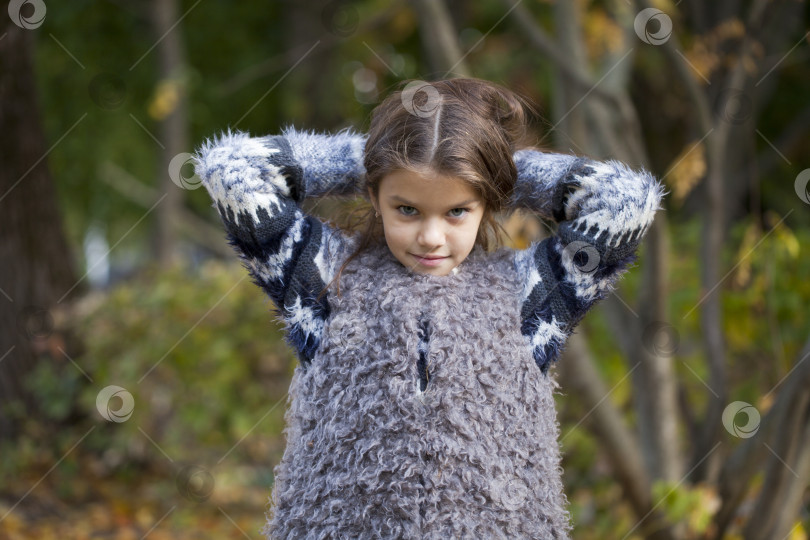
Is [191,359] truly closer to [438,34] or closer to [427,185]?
[438,34]

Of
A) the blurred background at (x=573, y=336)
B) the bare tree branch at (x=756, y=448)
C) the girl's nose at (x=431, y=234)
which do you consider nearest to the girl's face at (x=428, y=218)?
the girl's nose at (x=431, y=234)

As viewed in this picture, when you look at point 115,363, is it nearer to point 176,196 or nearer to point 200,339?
point 200,339

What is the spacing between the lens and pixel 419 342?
157 centimetres

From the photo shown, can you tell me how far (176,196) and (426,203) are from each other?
17.6 feet

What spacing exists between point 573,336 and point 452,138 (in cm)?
119

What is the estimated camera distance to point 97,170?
8.02 metres

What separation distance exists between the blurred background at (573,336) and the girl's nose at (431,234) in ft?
1.32

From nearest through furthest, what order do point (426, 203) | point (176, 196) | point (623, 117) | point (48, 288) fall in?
point (426, 203)
point (623, 117)
point (48, 288)
point (176, 196)

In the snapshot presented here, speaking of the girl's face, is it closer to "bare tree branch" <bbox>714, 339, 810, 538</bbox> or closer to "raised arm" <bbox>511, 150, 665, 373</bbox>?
"raised arm" <bbox>511, 150, 665, 373</bbox>

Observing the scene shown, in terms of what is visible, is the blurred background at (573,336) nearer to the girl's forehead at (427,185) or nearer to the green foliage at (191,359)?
the green foliage at (191,359)

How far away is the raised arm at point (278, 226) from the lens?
1.60 metres

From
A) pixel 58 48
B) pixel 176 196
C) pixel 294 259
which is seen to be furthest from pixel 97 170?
pixel 294 259

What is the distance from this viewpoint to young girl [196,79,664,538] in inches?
60.5

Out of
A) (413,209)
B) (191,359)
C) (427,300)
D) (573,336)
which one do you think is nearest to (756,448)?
(573,336)
